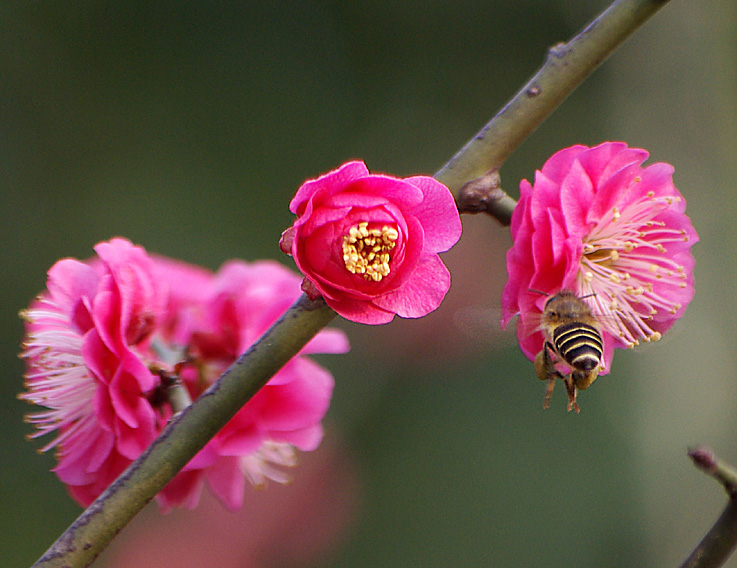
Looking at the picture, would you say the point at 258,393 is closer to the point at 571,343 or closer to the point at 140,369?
the point at 140,369

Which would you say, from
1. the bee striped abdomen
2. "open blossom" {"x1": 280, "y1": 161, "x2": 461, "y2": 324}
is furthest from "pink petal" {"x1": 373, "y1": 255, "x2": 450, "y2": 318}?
the bee striped abdomen

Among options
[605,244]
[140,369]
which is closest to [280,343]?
[140,369]

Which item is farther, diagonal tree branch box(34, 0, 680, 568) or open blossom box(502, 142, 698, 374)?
open blossom box(502, 142, 698, 374)

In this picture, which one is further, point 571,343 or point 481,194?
point 571,343

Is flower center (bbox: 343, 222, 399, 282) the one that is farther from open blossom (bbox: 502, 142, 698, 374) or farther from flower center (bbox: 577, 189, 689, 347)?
flower center (bbox: 577, 189, 689, 347)

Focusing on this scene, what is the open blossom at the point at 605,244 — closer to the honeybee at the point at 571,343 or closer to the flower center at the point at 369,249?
the honeybee at the point at 571,343

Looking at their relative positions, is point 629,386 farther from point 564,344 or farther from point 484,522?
point 564,344
